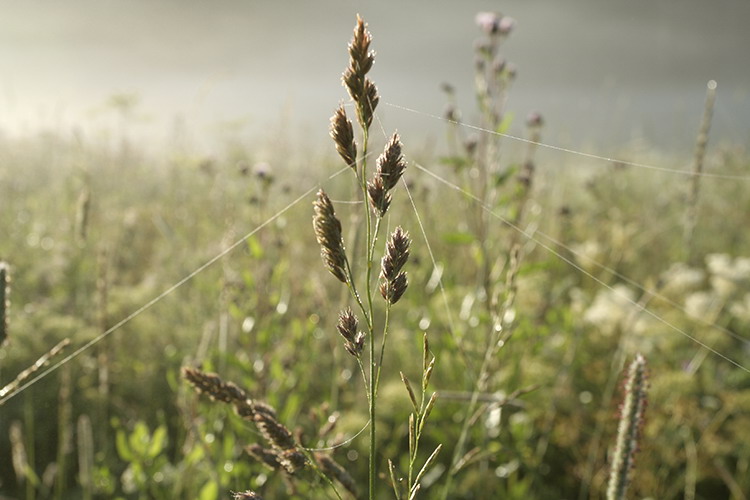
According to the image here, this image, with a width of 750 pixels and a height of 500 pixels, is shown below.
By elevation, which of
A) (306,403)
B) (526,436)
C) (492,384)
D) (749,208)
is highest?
(749,208)

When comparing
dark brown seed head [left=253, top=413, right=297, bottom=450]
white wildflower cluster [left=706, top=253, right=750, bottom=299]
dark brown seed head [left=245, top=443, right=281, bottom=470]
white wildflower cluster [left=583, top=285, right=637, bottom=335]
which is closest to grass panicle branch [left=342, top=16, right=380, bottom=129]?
dark brown seed head [left=253, top=413, right=297, bottom=450]

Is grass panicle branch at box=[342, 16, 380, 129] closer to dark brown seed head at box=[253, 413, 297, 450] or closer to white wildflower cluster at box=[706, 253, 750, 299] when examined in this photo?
dark brown seed head at box=[253, 413, 297, 450]

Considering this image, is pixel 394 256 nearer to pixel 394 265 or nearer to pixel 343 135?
pixel 394 265

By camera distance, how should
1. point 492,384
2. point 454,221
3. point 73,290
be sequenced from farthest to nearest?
point 454,221, point 73,290, point 492,384

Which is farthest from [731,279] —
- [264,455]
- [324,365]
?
[264,455]

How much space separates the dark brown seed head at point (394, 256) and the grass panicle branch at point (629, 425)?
1.23 feet

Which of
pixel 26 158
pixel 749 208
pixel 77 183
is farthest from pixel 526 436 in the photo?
pixel 26 158

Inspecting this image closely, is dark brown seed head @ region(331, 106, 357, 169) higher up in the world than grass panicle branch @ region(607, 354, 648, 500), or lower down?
higher up

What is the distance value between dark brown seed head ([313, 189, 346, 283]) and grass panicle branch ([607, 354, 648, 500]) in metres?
0.43

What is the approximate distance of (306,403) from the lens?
2.43m

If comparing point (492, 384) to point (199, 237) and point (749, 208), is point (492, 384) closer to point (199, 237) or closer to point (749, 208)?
point (199, 237)

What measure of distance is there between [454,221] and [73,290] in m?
2.47

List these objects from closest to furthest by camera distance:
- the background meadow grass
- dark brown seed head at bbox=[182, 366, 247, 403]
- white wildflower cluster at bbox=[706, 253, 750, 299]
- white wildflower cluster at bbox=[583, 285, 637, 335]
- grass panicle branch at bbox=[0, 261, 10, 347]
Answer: dark brown seed head at bbox=[182, 366, 247, 403]
grass panicle branch at bbox=[0, 261, 10, 347]
the background meadow grass
white wildflower cluster at bbox=[583, 285, 637, 335]
white wildflower cluster at bbox=[706, 253, 750, 299]

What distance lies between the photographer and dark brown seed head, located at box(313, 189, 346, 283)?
542 millimetres
